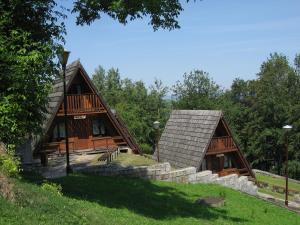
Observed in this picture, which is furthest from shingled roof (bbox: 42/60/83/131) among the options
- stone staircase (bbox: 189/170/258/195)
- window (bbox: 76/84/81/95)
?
stone staircase (bbox: 189/170/258/195)

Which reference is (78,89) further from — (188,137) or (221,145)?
(221,145)

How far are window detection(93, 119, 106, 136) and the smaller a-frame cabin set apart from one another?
17.6ft

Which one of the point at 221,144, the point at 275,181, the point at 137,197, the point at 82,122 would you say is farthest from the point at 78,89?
the point at 275,181

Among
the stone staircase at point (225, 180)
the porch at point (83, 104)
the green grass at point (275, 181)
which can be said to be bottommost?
the green grass at point (275, 181)

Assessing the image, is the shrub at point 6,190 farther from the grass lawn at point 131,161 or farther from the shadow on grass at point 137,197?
the grass lawn at point 131,161

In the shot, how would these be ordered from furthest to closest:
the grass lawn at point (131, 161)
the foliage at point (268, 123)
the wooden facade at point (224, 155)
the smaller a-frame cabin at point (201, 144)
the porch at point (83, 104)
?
the foliage at point (268, 123)
the wooden facade at point (224, 155)
the smaller a-frame cabin at point (201, 144)
the porch at point (83, 104)
the grass lawn at point (131, 161)

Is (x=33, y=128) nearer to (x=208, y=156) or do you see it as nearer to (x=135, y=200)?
(x=135, y=200)

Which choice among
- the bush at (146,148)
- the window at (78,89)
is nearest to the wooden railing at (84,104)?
the window at (78,89)

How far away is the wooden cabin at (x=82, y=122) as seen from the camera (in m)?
27.6

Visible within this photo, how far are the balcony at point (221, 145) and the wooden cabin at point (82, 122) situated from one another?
17.9ft

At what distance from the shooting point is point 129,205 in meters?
14.9

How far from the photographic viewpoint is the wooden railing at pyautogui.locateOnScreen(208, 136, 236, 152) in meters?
31.5

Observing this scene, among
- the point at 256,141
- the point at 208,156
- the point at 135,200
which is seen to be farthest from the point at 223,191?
the point at 256,141

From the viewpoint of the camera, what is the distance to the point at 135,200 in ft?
52.7
